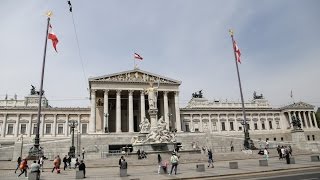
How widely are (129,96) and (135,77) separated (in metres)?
5.21

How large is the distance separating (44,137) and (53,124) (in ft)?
13.0

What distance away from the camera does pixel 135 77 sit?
64.0 m

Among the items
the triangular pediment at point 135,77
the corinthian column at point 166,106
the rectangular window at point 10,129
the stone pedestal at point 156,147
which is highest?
the triangular pediment at point 135,77

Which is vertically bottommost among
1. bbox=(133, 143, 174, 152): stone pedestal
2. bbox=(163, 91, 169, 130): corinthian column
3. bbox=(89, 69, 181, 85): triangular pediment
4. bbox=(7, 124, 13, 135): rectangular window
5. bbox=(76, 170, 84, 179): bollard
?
bbox=(76, 170, 84, 179): bollard

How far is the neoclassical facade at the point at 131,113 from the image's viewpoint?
61.2 meters

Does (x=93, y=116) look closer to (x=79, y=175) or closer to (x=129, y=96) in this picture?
(x=129, y=96)

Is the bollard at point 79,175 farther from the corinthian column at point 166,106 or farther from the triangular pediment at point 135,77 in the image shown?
the triangular pediment at point 135,77

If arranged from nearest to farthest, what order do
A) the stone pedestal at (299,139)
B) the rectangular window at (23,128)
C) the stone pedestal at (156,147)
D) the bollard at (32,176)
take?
the bollard at (32,176), the stone pedestal at (156,147), the stone pedestal at (299,139), the rectangular window at (23,128)

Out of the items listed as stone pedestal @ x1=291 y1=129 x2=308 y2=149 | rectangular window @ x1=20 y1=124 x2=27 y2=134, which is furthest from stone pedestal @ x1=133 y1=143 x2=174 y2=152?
rectangular window @ x1=20 y1=124 x2=27 y2=134

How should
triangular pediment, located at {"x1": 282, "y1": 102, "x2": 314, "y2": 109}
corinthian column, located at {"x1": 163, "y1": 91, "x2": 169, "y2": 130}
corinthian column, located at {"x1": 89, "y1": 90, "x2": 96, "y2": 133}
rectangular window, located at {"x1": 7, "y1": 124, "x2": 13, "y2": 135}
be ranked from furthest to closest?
triangular pediment, located at {"x1": 282, "y1": 102, "x2": 314, "y2": 109} → rectangular window, located at {"x1": 7, "y1": 124, "x2": 13, "y2": 135} → corinthian column, located at {"x1": 163, "y1": 91, "x2": 169, "y2": 130} → corinthian column, located at {"x1": 89, "y1": 90, "x2": 96, "y2": 133}

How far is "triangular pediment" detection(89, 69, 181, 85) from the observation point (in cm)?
6178

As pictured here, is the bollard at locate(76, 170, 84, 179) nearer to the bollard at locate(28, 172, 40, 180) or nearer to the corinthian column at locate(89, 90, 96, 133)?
the bollard at locate(28, 172, 40, 180)

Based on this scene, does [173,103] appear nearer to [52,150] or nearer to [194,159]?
[52,150]

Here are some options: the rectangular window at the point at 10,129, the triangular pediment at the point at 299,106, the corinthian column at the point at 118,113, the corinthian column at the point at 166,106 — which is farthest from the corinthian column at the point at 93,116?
the triangular pediment at the point at 299,106
